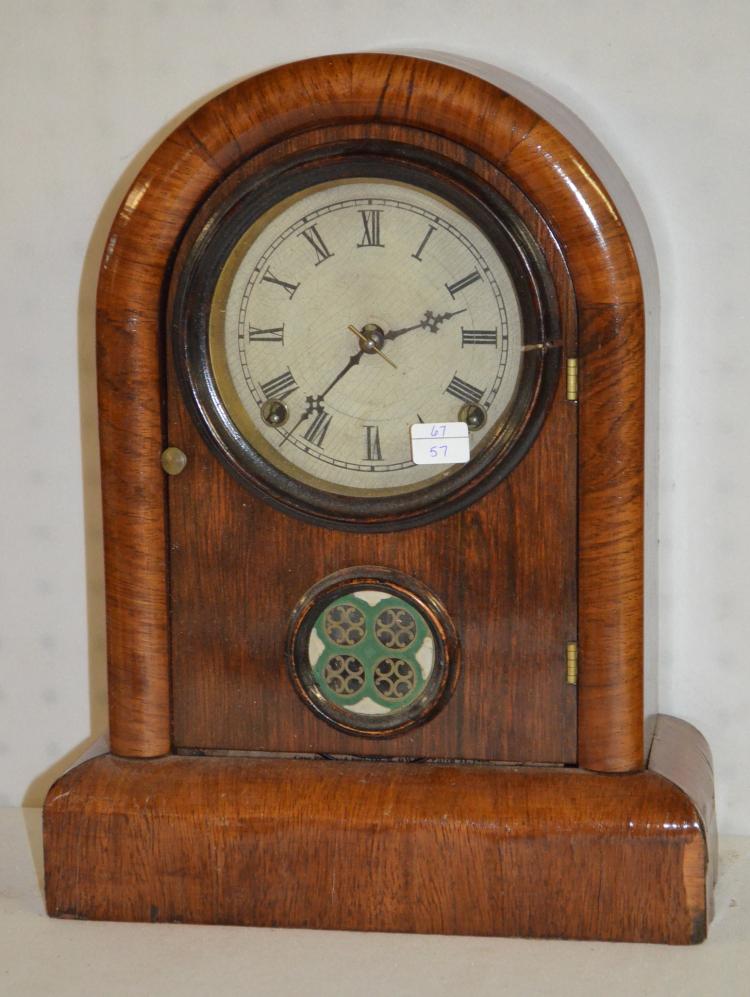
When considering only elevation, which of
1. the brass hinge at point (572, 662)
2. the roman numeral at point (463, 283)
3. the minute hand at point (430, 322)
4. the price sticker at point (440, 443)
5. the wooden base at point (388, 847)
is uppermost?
the roman numeral at point (463, 283)

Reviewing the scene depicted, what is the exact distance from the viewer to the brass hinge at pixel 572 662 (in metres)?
1.62

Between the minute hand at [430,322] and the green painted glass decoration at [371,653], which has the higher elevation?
the minute hand at [430,322]

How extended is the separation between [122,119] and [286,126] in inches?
18.6

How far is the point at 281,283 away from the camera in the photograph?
164cm

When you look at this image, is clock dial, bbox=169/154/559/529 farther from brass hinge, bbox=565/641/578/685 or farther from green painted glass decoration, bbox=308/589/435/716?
brass hinge, bbox=565/641/578/685

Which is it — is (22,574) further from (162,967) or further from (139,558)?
(162,967)

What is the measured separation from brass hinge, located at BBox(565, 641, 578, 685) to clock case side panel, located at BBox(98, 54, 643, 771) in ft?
0.04

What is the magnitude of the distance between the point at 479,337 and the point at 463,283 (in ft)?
0.22

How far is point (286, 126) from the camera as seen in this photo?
1.58 meters

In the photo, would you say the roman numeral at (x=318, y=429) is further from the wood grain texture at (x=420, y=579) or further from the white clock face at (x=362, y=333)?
the wood grain texture at (x=420, y=579)

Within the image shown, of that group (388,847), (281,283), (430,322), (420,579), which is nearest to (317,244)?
(281,283)

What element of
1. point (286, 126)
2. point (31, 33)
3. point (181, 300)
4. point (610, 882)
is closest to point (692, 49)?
point (286, 126)

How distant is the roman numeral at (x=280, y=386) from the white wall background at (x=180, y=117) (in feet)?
1.53

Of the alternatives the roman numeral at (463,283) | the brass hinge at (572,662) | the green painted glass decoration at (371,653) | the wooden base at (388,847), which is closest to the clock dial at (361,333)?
the roman numeral at (463,283)
